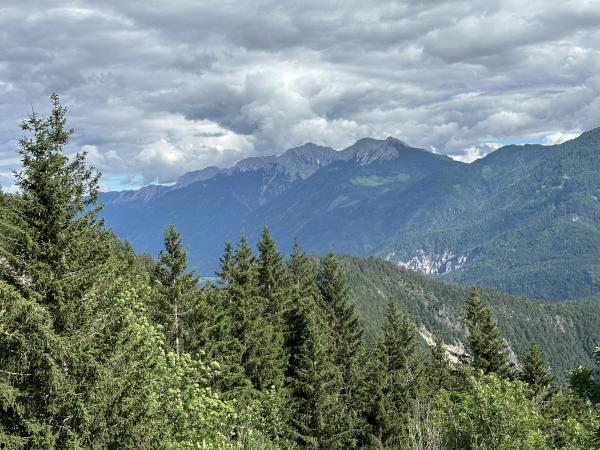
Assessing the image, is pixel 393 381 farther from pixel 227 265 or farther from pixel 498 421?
pixel 498 421

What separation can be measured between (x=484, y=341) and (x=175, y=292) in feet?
122

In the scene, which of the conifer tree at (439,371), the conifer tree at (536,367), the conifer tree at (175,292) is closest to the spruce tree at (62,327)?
the conifer tree at (175,292)

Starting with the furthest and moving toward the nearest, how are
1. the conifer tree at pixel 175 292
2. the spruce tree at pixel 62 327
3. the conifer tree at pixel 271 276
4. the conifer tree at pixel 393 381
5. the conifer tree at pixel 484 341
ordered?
the conifer tree at pixel 484 341 → the conifer tree at pixel 271 276 → the conifer tree at pixel 393 381 → the conifer tree at pixel 175 292 → the spruce tree at pixel 62 327

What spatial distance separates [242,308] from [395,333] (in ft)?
67.2

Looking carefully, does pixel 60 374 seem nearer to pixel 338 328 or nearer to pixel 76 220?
pixel 76 220

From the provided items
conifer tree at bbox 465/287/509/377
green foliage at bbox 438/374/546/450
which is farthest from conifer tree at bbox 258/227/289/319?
green foliage at bbox 438/374/546/450

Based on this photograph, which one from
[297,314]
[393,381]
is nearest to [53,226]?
[297,314]

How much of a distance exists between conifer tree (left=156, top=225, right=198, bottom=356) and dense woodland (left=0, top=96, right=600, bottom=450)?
0.10 m

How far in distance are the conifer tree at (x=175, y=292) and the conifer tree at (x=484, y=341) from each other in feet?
112

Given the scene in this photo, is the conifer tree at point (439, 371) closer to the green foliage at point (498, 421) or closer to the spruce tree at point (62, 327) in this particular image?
the green foliage at point (498, 421)

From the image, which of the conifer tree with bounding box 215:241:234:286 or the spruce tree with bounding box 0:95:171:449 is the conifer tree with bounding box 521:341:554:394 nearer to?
the conifer tree with bounding box 215:241:234:286

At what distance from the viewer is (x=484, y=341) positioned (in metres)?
60.4

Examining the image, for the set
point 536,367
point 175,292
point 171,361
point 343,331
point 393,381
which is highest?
point 175,292

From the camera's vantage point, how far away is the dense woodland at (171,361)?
17.5m
